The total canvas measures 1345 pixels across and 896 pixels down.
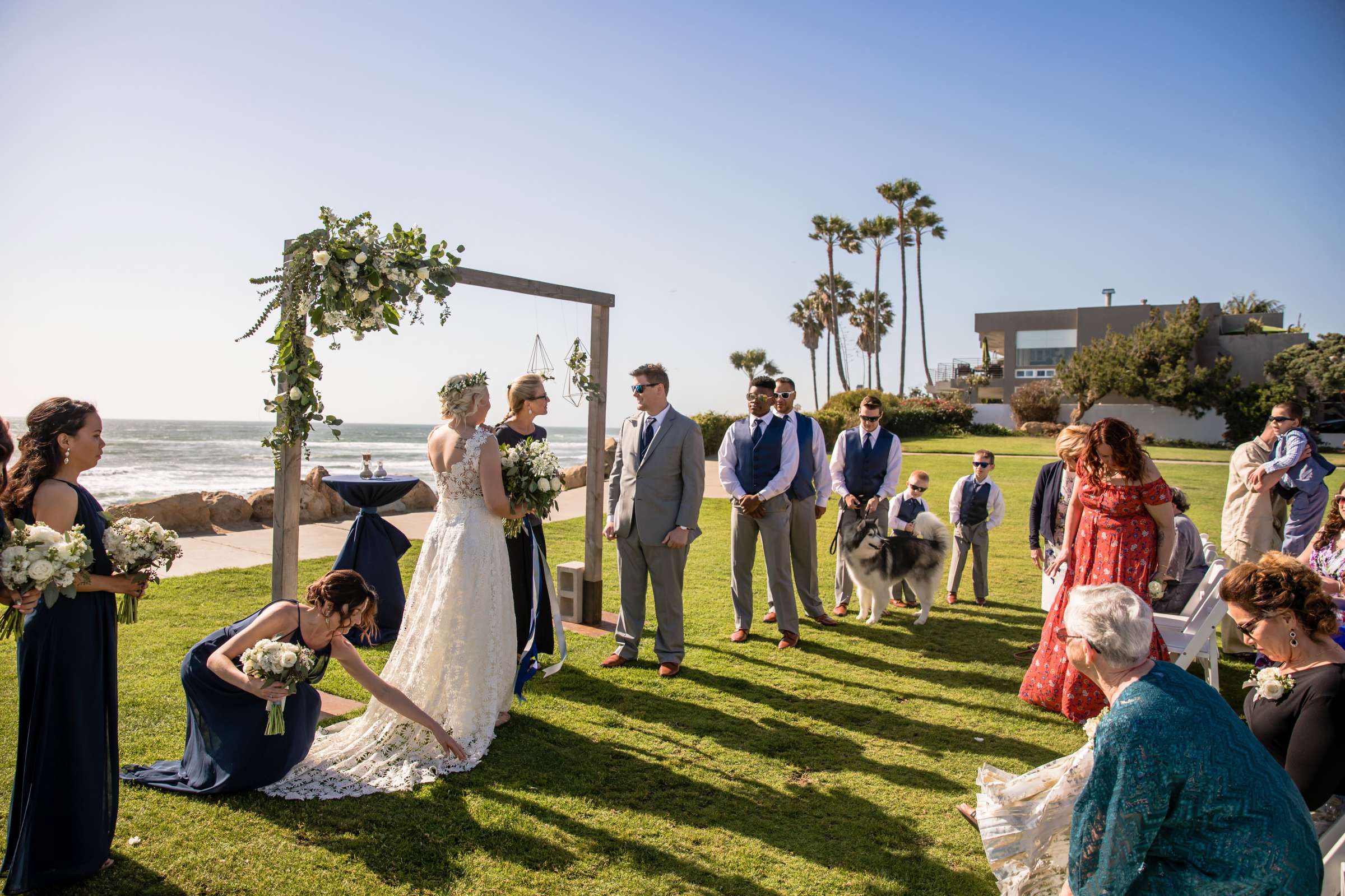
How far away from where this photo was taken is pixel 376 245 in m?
4.51

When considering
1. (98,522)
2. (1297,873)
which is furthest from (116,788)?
(1297,873)

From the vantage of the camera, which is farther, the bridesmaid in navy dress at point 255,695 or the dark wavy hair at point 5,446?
the bridesmaid in navy dress at point 255,695

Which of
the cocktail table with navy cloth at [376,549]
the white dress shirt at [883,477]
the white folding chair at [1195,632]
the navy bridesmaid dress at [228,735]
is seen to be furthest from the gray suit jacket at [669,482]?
the white folding chair at [1195,632]

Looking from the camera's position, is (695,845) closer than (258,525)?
Yes

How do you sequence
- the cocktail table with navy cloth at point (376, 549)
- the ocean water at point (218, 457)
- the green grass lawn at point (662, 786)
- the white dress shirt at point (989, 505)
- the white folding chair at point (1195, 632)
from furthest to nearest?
the ocean water at point (218, 457) → the white dress shirt at point (989, 505) → the cocktail table with navy cloth at point (376, 549) → the white folding chair at point (1195, 632) → the green grass lawn at point (662, 786)

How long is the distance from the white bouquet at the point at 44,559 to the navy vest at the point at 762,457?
4.98 m

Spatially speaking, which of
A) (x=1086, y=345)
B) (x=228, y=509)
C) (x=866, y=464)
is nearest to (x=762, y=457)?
(x=866, y=464)

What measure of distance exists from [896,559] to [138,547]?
236 inches

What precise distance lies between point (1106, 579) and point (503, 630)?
12.2 ft

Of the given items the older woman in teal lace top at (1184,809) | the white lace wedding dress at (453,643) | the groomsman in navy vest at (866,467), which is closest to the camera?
the older woman in teal lace top at (1184,809)

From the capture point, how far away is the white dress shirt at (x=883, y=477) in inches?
304

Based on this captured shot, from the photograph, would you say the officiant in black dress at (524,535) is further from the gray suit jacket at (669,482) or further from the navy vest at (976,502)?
the navy vest at (976,502)

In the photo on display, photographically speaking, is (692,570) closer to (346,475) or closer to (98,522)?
(346,475)

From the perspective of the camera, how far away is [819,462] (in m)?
7.80
